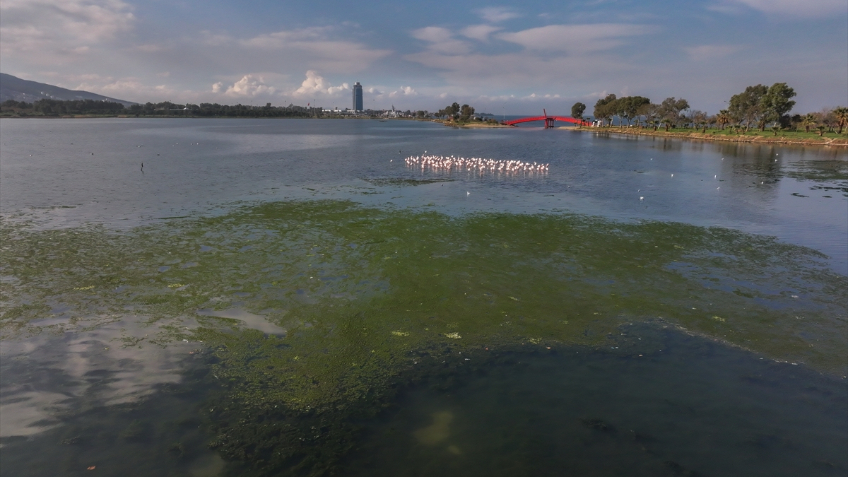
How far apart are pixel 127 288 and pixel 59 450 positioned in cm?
825

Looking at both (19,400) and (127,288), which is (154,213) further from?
(19,400)

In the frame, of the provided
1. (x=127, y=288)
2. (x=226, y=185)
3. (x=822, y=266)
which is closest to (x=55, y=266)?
(x=127, y=288)

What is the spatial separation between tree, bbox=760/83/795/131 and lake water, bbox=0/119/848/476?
93.3 meters

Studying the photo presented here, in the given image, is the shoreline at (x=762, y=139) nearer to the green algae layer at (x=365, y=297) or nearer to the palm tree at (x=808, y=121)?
the palm tree at (x=808, y=121)

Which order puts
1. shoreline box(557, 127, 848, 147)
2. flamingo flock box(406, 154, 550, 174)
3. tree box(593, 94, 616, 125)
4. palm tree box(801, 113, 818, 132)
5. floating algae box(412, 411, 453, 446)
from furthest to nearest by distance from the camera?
tree box(593, 94, 616, 125) → palm tree box(801, 113, 818, 132) → shoreline box(557, 127, 848, 147) → flamingo flock box(406, 154, 550, 174) → floating algae box(412, 411, 453, 446)

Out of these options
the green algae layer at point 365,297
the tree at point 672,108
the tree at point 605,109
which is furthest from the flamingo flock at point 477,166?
the tree at point 605,109

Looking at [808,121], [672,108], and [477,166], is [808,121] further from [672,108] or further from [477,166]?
[477,166]

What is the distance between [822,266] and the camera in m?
18.5

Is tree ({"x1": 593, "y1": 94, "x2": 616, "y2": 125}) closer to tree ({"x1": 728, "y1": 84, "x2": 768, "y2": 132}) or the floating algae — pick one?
tree ({"x1": 728, "y1": 84, "x2": 768, "y2": 132})

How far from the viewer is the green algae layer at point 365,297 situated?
1068 cm

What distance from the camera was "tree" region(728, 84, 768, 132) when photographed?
347 ft

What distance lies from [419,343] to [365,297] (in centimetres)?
345

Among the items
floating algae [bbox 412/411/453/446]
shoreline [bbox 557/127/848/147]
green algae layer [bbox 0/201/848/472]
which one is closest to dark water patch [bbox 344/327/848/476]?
floating algae [bbox 412/411/453/446]

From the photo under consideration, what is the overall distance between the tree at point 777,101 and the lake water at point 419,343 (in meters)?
93.3
